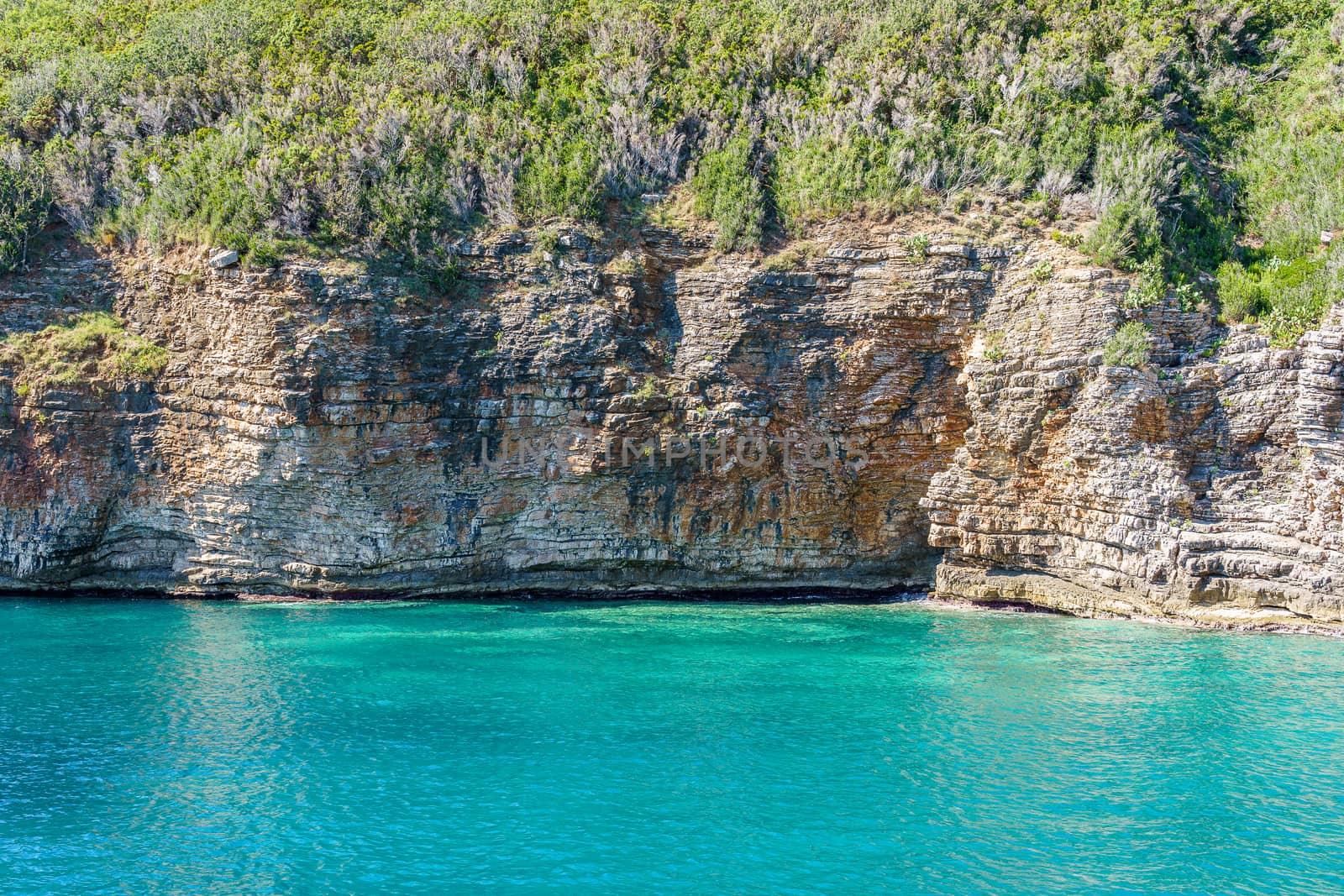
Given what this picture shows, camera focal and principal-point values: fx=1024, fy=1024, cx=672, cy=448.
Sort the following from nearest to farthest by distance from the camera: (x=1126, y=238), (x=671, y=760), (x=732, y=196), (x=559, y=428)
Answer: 1. (x=671, y=760)
2. (x=1126, y=238)
3. (x=559, y=428)
4. (x=732, y=196)

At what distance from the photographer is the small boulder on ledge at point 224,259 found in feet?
81.8

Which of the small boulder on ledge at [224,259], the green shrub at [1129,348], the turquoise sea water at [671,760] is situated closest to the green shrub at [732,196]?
the green shrub at [1129,348]

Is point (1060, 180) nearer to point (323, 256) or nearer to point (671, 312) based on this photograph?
point (671, 312)

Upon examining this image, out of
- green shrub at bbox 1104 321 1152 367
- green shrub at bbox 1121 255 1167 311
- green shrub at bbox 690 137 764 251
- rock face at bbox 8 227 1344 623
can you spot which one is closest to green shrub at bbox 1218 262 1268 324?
green shrub at bbox 1121 255 1167 311

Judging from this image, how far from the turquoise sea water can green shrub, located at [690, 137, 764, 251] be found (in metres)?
9.99

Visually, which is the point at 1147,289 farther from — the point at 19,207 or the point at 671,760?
the point at 19,207

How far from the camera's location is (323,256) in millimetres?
25219

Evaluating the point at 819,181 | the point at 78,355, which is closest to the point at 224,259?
the point at 78,355

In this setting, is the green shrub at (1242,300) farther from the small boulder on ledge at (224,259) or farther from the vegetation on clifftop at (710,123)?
the small boulder on ledge at (224,259)

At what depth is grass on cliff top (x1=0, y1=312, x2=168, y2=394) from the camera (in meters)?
25.0

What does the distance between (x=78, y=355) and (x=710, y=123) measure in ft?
56.4

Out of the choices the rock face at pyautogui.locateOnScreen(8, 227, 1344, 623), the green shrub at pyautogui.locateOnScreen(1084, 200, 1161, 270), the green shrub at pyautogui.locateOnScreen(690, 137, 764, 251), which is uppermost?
the green shrub at pyautogui.locateOnScreen(690, 137, 764, 251)

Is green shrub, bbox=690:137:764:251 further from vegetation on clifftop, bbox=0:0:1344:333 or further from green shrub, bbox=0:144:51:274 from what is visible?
green shrub, bbox=0:144:51:274

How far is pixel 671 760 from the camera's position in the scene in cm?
1445
